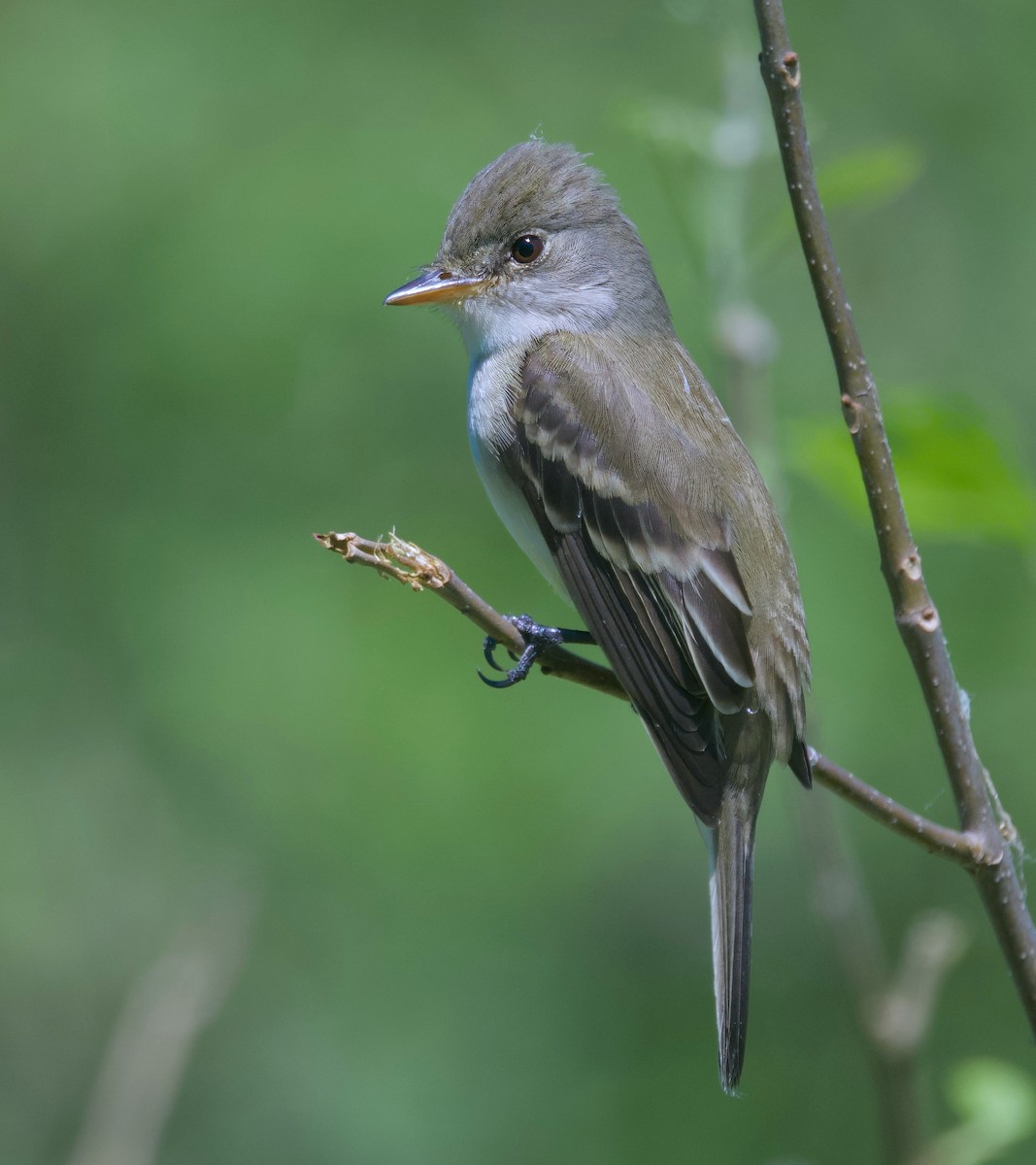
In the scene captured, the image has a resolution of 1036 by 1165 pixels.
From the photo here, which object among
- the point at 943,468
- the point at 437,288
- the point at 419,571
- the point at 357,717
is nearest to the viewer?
the point at 419,571

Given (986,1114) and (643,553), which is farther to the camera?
(643,553)

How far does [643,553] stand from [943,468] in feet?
2.25

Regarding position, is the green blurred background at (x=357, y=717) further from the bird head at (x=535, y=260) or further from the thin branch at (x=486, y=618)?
the thin branch at (x=486, y=618)

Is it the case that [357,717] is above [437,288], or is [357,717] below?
below

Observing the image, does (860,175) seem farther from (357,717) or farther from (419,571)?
(357,717)

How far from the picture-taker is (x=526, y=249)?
389 cm

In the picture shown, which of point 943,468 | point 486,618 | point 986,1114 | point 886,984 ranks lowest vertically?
point 986,1114

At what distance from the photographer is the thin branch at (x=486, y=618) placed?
7.70ft

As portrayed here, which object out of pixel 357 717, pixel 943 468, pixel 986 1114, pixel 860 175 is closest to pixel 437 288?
pixel 860 175

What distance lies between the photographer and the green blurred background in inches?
211

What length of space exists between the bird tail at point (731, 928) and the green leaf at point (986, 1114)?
0.46 m

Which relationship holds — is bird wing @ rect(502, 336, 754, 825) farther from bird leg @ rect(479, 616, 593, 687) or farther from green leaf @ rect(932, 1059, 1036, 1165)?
green leaf @ rect(932, 1059, 1036, 1165)

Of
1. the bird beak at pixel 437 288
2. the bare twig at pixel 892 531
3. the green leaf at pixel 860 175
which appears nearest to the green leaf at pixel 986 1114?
the bare twig at pixel 892 531

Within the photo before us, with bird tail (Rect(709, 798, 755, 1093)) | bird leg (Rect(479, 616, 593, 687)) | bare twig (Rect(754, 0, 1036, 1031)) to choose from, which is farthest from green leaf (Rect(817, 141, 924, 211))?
bird tail (Rect(709, 798, 755, 1093))
